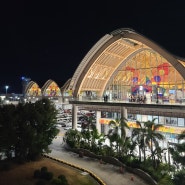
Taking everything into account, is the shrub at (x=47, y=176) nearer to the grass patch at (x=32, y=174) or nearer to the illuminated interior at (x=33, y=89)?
the grass patch at (x=32, y=174)

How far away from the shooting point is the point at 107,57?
3712cm

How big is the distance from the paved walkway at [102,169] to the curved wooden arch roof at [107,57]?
12.4m

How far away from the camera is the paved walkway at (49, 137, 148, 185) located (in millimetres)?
20922

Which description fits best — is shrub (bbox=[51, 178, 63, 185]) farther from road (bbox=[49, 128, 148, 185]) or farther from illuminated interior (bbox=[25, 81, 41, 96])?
illuminated interior (bbox=[25, 81, 41, 96])

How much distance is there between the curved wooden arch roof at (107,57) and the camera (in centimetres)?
3241

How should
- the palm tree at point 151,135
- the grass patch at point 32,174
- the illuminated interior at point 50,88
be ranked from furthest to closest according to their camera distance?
the illuminated interior at point 50,88 < the palm tree at point 151,135 < the grass patch at point 32,174

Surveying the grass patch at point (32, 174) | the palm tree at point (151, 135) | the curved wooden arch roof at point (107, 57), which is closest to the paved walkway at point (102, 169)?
the grass patch at point (32, 174)

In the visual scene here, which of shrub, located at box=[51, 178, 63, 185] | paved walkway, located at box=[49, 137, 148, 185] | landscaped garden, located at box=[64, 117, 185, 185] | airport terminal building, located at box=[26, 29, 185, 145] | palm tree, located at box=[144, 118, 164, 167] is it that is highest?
airport terminal building, located at box=[26, 29, 185, 145]

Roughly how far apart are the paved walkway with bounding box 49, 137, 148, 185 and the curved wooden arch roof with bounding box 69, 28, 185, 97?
12.4 m

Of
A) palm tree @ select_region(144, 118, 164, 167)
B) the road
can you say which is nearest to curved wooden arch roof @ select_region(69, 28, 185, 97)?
palm tree @ select_region(144, 118, 164, 167)

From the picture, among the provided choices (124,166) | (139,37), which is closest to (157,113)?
(124,166)

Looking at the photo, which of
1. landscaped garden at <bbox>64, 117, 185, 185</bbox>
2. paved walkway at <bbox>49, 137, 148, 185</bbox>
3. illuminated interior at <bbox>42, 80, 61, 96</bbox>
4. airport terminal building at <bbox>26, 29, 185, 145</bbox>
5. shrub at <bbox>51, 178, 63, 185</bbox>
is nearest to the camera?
shrub at <bbox>51, 178, 63, 185</bbox>

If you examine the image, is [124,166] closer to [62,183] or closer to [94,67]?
[62,183]

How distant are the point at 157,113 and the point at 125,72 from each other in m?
12.5
